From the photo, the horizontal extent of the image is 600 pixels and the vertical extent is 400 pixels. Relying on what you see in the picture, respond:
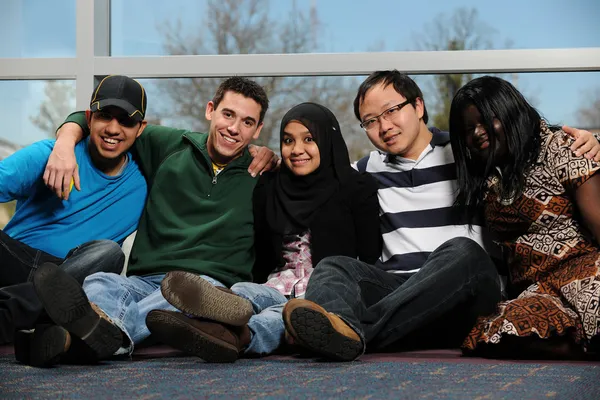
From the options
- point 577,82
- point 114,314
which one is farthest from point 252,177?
point 577,82

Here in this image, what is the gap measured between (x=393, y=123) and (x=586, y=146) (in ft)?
1.75

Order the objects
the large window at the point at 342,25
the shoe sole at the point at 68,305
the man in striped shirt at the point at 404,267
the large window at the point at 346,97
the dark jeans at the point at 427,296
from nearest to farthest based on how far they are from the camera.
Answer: the shoe sole at the point at 68,305 → the man in striped shirt at the point at 404,267 → the dark jeans at the point at 427,296 → the large window at the point at 346,97 → the large window at the point at 342,25

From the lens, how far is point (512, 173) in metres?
1.78

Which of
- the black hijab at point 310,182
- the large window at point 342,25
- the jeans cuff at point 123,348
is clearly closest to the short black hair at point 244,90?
the black hijab at point 310,182

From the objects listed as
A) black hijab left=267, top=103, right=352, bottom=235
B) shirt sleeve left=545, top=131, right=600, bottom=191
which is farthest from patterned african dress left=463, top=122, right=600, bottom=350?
black hijab left=267, top=103, right=352, bottom=235

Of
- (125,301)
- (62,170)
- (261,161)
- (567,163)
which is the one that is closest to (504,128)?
(567,163)

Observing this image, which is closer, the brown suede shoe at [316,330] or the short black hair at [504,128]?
the brown suede shoe at [316,330]

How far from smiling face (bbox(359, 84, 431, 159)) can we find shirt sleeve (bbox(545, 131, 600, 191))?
401 millimetres

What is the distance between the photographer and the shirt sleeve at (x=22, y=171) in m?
1.93

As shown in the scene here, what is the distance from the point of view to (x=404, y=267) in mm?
1953

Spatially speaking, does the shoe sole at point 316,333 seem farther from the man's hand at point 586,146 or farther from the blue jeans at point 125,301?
the man's hand at point 586,146

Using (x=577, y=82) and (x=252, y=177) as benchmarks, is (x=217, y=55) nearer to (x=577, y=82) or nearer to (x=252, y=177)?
(x=252, y=177)

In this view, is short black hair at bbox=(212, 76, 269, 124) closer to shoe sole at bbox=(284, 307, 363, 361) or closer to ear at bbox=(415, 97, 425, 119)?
ear at bbox=(415, 97, 425, 119)

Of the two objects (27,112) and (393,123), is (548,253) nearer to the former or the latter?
(393,123)
